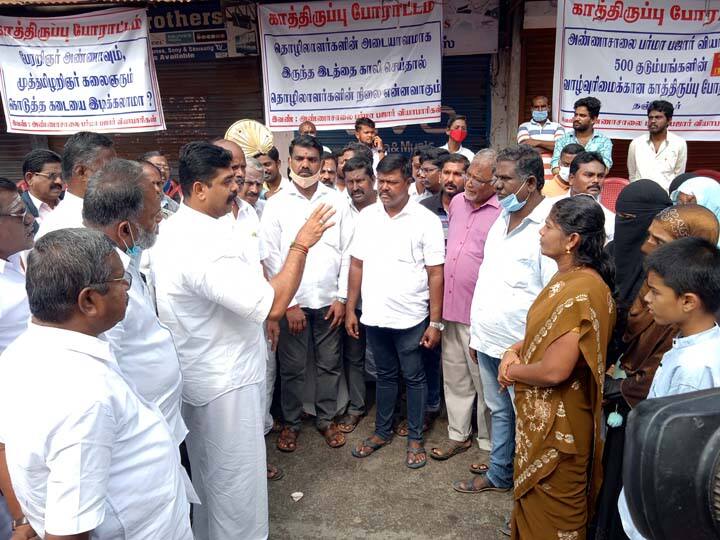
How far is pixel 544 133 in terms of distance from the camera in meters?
5.79

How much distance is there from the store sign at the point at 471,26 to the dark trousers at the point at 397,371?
4.35 metres

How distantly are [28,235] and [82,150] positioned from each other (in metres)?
0.67

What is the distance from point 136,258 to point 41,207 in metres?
2.58

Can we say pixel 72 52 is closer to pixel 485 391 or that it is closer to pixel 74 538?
pixel 485 391

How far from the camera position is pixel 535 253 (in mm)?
2801

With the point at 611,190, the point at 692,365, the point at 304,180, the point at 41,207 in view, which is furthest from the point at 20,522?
the point at 611,190

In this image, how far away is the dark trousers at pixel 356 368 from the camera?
4.09 meters

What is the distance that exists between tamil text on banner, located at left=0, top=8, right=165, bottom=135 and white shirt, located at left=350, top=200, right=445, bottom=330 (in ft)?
13.5

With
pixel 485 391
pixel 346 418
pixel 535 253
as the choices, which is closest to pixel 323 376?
pixel 346 418

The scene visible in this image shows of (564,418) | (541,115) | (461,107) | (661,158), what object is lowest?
(564,418)

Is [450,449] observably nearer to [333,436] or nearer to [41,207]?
[333,436]

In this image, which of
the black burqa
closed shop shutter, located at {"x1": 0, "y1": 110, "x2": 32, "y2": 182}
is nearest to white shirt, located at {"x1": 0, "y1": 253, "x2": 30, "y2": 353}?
the black burqa

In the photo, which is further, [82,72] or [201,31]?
[201,31]

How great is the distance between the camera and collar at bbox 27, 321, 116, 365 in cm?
139
